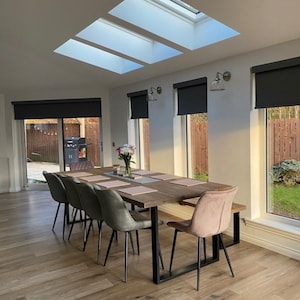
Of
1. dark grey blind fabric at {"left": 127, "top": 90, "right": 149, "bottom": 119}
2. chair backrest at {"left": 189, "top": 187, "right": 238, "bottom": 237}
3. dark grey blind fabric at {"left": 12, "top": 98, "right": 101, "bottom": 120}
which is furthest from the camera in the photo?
dark grey blind fabric at {"left": 12, "top": 98, "right": 101, "bottom": 120}

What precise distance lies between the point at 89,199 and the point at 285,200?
7.31 ft

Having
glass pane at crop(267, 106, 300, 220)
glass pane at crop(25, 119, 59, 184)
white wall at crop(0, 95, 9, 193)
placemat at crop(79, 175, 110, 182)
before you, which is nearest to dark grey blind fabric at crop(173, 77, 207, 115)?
glass pane at crop(267, 106, 300, 220)

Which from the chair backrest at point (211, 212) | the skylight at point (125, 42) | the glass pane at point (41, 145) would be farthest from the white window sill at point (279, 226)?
the glass pane at point (41, 145)

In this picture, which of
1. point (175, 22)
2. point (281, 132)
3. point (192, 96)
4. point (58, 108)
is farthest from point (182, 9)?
point (58, 108)

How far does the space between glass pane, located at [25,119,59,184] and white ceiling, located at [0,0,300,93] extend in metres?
0.90

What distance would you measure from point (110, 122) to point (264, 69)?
381 cm

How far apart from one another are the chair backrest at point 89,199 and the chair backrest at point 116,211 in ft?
0.84

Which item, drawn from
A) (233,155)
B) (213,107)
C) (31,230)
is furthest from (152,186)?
(31,230)

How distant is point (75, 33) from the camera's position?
387 cm

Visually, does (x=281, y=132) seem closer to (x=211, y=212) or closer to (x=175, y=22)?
(x=211, y=212)

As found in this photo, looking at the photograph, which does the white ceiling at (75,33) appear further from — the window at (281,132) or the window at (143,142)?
the window at (143,142)

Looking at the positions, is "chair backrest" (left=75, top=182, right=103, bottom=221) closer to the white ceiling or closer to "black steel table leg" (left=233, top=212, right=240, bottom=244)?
"black steel table leg" (left=233, top=212, right=240, bottom=244)

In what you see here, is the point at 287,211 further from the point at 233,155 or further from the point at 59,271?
the point at 59,271

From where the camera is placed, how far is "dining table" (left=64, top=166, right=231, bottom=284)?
9.07 ft
